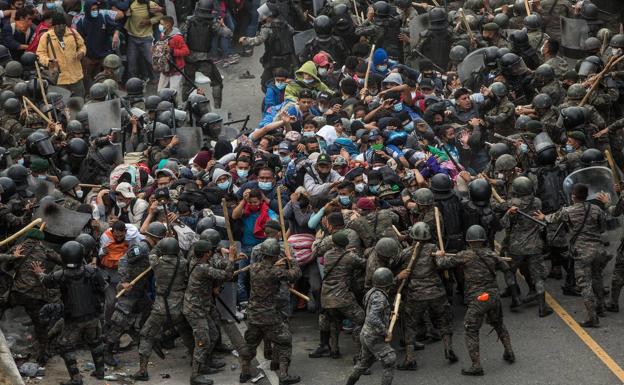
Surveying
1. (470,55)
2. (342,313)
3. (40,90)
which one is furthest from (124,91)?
(342,313)

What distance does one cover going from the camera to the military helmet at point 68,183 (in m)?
20.3

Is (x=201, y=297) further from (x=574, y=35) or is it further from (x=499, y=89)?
(x=574, y=35)

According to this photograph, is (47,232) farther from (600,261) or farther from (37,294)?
(600,261)

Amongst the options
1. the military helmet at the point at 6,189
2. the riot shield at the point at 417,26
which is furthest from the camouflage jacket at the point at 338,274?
the riot shield at the point at 417,26

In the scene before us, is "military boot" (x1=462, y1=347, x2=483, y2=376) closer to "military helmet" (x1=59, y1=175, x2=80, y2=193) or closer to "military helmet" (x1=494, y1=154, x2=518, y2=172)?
"military helmet" (x1=494, y1=154, x2=518, y2=172)

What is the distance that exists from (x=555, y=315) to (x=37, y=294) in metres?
6.13

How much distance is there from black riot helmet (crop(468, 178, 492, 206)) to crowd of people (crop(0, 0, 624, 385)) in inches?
1.2

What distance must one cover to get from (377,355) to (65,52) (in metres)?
10.4

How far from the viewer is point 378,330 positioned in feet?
56.9

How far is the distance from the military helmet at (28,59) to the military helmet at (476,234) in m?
9.13

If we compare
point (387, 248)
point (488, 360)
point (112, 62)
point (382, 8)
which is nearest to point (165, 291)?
point (387, 248)

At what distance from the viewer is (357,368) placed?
17500 millimetres

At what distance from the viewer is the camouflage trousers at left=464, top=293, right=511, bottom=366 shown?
58.9ft

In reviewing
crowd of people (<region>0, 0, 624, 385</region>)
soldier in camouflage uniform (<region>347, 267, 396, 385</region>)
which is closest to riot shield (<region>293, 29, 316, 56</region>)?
crowd of people (<region>0, 0, 624, 385</region>)
